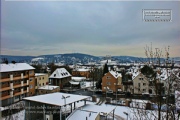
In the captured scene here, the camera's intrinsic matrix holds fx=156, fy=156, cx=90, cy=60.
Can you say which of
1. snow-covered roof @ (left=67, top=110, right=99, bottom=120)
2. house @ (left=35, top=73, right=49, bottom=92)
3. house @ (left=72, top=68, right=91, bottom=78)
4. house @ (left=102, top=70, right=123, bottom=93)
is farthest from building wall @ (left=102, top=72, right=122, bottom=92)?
snow-covered roof @ (left=67, top=110, right=99, bottom=120)

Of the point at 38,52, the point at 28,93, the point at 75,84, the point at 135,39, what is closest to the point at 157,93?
the point at 135,39

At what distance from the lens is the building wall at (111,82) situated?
6.39 m

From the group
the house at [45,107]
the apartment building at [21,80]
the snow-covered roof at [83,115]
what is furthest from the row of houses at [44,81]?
the snow-covered roof at [83,115]

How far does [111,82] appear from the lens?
6.44 meters

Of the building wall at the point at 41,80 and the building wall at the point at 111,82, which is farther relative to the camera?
the building wall at the point at 111,82

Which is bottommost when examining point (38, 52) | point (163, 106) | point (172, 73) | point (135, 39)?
point (163, 106)

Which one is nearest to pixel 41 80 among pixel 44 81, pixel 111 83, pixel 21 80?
pixel 44 81

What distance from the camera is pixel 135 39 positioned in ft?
6.93

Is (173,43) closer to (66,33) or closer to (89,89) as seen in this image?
(66,33)

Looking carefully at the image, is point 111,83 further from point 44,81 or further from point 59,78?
point 44,81

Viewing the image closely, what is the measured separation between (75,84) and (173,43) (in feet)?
16.6

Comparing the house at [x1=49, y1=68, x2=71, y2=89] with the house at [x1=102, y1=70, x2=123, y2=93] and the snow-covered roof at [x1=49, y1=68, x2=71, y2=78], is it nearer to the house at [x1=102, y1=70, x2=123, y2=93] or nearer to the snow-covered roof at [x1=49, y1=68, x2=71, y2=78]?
the snow-covered roof at [x1=49, y1=68, x2=71, y2=78]

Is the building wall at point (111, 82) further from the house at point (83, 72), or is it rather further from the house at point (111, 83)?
the house at point (83, 72)

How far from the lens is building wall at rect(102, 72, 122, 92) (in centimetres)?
639
